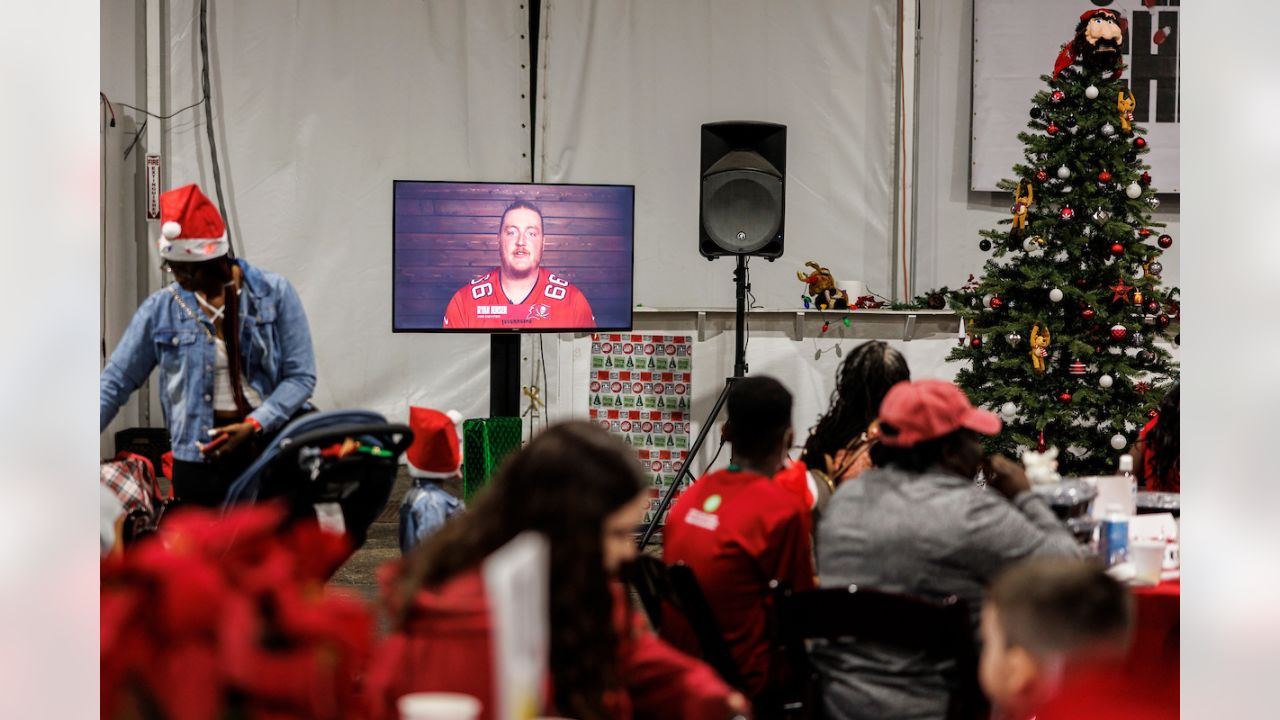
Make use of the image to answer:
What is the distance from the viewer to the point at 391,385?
703 centimetres

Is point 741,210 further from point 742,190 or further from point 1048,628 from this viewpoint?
point 1048,628

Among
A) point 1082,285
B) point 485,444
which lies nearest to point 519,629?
point 485,444

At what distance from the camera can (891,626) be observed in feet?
5.69

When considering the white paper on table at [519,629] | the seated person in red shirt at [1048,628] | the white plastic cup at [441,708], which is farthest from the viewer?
the seated person in red shirt at [1048,628]

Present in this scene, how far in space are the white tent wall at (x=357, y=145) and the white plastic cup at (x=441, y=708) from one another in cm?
603

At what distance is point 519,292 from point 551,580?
3907mm

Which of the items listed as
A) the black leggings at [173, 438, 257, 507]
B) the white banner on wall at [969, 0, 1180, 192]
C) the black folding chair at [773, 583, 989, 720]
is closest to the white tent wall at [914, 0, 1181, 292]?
the white banner on wall at [969, 0, 1180, 192]

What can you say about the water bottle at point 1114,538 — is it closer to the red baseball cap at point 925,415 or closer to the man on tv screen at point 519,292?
the red baseball cap at point 925,415

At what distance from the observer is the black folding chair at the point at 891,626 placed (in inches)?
66.6

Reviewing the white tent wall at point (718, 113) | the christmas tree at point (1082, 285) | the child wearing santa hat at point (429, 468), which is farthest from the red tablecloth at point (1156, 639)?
the white tent wall at point (718, 113)

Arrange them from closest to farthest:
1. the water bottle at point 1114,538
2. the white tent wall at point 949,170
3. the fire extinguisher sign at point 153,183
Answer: the water bottle at point 1114,538, the fire extinguisher sign at point 153,183, the white tent wall at point 949,170

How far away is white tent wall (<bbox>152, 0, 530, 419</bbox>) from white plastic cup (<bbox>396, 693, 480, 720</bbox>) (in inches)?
237

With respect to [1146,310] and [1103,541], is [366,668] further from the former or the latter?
[1146,310]

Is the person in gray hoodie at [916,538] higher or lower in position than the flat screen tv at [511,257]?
lower
